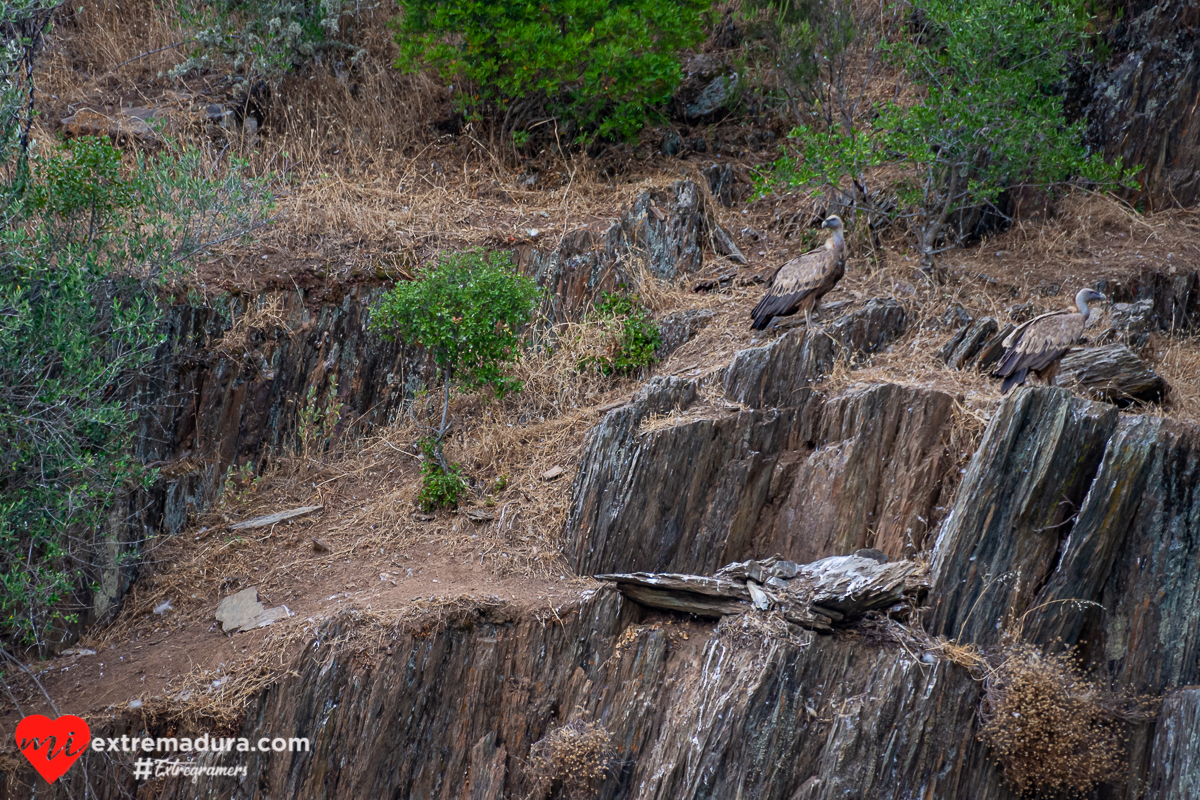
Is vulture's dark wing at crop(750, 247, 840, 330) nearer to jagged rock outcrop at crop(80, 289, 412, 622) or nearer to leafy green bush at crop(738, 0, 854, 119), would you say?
leafy green bush at crop(738, 0, 854, 119)

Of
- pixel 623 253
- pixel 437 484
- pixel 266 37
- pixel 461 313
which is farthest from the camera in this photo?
pixel 266 37

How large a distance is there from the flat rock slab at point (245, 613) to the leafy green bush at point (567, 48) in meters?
8.29

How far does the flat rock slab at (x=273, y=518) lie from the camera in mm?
9078

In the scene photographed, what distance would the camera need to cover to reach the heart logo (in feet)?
21.2

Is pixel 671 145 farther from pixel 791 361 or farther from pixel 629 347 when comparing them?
pixel 791 361

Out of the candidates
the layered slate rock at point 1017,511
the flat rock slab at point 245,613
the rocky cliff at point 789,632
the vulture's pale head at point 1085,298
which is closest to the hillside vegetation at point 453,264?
the flat rock slab at point 245,613

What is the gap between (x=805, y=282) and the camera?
8.74 m

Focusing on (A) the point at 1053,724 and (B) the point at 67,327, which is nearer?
(A) the point at 1053,724

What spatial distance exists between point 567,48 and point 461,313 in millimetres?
5492

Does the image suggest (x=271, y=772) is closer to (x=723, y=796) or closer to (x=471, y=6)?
(x=723, y=796)

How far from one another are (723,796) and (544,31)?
10329mm

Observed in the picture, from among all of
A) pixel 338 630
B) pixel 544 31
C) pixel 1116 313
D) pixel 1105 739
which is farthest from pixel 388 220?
pixel 1105 739

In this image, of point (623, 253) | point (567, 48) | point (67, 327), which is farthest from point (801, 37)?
point (67, 327)

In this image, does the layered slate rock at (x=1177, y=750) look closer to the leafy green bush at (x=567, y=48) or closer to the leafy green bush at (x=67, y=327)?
the leafy green bush at (x=67, y=327)
